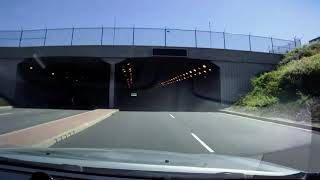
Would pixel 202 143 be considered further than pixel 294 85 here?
No

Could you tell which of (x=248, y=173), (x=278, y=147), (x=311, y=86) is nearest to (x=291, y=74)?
(x=311, y=86)

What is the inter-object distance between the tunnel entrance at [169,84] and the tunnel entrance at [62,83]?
3.58 meters

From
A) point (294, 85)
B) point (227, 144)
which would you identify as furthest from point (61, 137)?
point (294, 85)

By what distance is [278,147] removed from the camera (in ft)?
Result: 46.2

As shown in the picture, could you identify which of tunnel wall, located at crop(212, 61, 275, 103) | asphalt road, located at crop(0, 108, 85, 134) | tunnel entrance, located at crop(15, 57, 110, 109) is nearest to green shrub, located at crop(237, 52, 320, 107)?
tunnel wall, located at crop(212, 61, 275, 103)

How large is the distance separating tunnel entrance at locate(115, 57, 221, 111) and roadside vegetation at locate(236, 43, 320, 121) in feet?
25.2

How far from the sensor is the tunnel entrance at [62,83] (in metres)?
54.1

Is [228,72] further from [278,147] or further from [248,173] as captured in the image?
[248,173]

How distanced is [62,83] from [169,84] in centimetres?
Answer: 1771

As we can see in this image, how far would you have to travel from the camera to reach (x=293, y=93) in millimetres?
33469

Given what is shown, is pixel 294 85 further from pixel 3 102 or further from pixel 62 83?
pixel 62 83

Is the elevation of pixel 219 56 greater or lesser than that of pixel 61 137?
greater

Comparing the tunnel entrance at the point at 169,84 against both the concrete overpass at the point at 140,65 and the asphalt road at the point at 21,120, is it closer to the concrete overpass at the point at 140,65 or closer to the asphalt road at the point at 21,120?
the concrete overpass at the point at 140,65

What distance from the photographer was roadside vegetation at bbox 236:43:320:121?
27295mm
